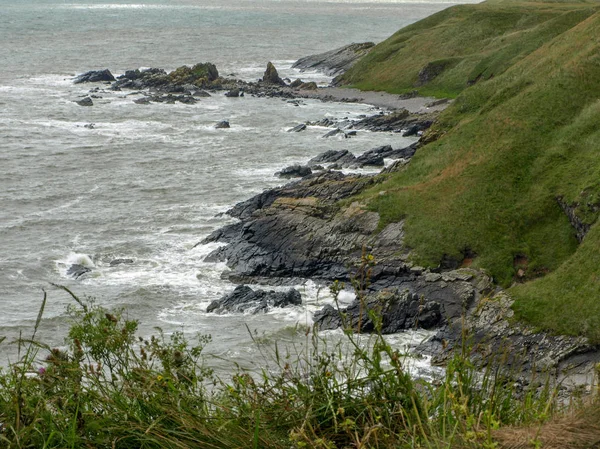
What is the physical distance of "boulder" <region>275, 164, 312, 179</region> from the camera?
5147 centimetres

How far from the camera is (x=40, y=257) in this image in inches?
1529

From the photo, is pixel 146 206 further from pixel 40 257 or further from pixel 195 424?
pixel 195 424

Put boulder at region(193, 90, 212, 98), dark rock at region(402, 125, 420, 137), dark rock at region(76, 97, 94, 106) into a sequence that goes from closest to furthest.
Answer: dark rock at region(402, 125, 420, 137)
dark rock at region(76, 97, 94, 106)
boulder at region(193, 90, 212, 98)

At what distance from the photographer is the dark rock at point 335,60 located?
105125mm

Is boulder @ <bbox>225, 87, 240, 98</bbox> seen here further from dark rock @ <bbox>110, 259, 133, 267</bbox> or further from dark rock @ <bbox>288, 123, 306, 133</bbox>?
dark rock @ <bbox>110, 259, 133, 267</bbox>

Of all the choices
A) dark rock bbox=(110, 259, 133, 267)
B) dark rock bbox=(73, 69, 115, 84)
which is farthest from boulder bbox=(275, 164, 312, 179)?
dark rock bbox=(73, 69, 115, 84)

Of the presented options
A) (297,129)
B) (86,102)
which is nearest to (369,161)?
(297,129)

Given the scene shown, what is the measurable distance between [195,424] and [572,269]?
23.9 meters

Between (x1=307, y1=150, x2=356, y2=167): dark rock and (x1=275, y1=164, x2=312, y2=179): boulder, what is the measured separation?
2359mm

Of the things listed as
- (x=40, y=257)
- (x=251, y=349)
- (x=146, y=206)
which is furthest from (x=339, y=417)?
(x=146, y=206)

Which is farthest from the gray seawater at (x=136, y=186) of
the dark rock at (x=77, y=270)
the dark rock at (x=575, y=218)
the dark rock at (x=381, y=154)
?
the dark rock at (x=575, y=218)

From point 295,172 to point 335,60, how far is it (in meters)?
60.3

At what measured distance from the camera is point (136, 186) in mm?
52188

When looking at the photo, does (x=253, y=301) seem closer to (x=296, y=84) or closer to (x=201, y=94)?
(x=201, y=94)
